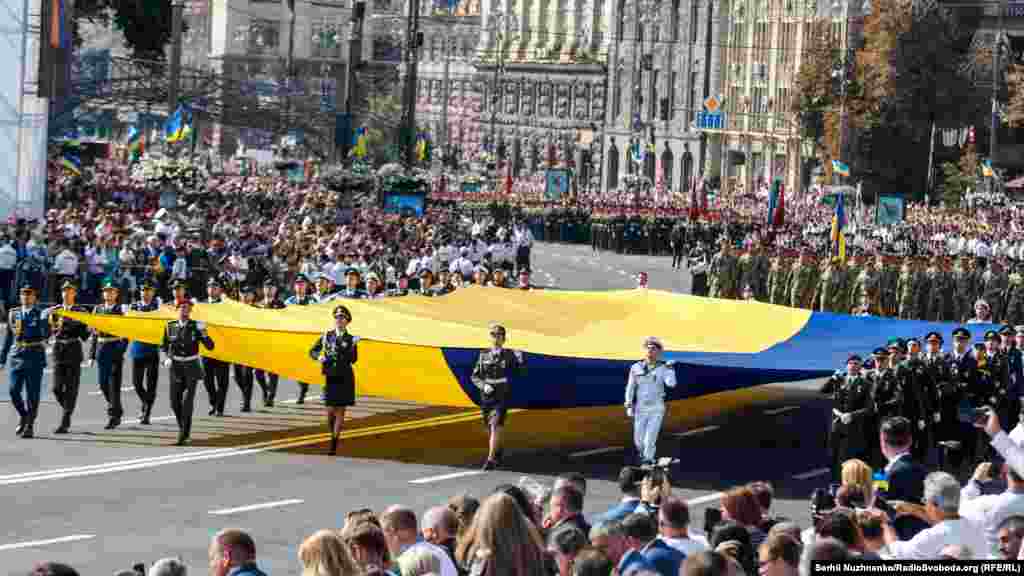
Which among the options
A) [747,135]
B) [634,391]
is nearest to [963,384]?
[634,391]

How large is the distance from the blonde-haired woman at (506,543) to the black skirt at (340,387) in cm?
1269

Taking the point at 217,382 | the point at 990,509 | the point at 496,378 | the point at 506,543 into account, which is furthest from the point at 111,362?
the point at 506,543

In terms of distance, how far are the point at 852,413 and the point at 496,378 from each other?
3.79 meters

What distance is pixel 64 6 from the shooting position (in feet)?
156

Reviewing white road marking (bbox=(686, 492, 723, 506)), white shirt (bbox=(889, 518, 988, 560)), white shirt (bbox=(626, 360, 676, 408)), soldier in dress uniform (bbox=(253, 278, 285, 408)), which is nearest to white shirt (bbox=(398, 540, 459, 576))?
white shirt (bbox=(889, 518, 988, 560))

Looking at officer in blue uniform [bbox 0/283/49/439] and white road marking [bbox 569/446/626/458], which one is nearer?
officer in blue uniform [bbox 0/283/49/439]

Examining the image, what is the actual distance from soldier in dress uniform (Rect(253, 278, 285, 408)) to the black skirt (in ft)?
13.5

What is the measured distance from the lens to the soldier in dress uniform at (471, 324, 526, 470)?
23562 mm

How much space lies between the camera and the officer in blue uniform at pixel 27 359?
24.6 metres

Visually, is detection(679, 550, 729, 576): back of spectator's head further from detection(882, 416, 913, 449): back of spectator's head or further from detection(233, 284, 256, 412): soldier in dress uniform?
detection(233, 284, 256, 412): soldier in dress uniform

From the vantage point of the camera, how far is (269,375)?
28844mm

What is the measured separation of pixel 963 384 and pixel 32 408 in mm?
10462

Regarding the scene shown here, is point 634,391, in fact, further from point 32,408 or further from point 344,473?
point 32,408

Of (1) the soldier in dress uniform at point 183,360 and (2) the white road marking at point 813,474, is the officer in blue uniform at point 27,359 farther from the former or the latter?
(2) the white road marking at point 813,474
